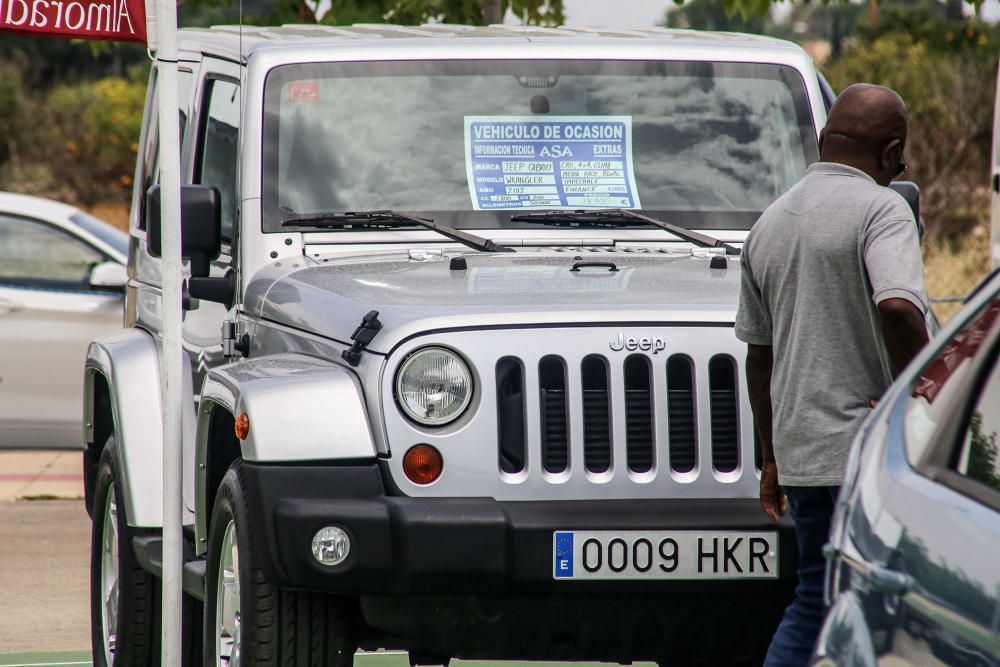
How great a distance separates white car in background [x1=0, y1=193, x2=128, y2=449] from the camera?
11211 mm

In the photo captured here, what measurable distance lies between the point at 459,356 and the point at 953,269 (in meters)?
12.5

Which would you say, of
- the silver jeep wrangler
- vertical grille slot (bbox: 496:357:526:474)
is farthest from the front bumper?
vertical grille slot (bbox: 496:357:526:474)

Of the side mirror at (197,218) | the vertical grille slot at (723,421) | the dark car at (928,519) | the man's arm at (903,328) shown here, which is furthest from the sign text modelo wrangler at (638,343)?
the side mirror at (197,218)

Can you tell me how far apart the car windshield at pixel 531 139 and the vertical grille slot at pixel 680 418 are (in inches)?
48.6

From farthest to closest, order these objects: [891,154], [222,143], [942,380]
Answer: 1. [222,143]
2. [891,154]
3. [942,380]

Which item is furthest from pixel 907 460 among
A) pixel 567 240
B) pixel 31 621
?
pixel 31 621

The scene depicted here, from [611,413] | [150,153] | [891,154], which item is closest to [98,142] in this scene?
[150,153]

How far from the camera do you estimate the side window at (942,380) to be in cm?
286

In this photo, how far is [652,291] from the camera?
15.8ft

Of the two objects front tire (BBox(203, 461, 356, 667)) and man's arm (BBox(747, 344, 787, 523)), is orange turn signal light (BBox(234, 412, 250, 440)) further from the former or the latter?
man's arm (BBox(747, 344, 787, 523))

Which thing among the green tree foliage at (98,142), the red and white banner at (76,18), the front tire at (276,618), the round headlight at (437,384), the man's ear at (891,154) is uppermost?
the red and white banner at (76,18)

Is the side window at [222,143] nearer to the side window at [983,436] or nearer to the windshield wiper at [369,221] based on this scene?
the windshield wiper at [369,221]

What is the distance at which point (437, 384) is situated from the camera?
452 centimetres

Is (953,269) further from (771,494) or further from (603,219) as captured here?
(771,494)
